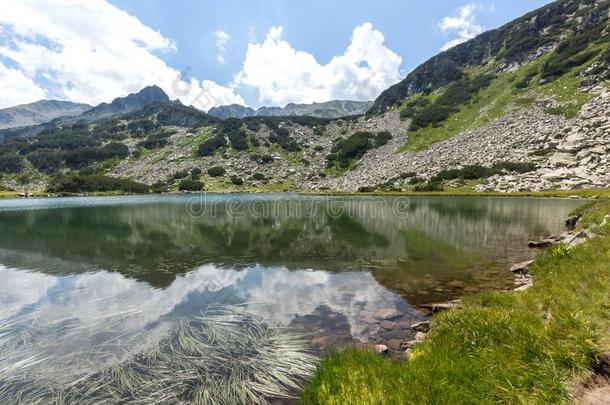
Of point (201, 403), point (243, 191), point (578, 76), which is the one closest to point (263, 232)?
point (201, 403)

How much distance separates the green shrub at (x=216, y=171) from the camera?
14923cm

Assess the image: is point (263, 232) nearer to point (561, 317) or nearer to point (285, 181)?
point (561, 317)

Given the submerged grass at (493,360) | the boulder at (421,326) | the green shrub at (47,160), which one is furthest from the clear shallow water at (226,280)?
the green shrub at (47,160)

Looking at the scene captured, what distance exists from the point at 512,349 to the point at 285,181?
135 meters

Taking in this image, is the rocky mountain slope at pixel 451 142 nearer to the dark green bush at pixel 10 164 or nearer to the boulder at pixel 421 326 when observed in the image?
the dark green bush at pixel 10 164

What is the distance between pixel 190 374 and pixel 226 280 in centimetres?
872

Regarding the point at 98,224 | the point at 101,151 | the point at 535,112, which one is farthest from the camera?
the point at 101,151

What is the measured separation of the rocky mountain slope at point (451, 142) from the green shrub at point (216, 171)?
0.46m

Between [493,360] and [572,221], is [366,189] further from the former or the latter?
[493,360]

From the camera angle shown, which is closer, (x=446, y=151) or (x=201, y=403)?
(x=201, y=403)

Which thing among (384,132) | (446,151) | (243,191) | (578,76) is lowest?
(243,191)

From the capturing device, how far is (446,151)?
11375 cm

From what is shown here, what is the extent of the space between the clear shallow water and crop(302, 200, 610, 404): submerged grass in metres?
2.64

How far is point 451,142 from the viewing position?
4695 inches
